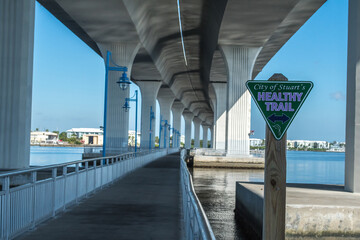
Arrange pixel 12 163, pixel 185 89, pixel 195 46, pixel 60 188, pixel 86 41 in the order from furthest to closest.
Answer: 1. pixel 185 89
2. pixel 195 46
3. pixel 86 41
4. pixel 12 163
5. pixel 60 188

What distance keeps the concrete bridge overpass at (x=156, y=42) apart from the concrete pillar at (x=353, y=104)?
0.19 feet

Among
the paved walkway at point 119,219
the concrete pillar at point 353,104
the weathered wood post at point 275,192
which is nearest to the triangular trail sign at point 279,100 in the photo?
the weathered wood post at point 275,192

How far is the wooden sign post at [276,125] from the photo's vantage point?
4.78m

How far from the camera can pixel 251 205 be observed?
44.1 ft

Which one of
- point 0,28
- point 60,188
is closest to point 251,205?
point 60,188

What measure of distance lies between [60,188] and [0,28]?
29.6ft

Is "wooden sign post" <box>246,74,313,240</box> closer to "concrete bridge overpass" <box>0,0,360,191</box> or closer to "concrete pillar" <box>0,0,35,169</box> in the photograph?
"concrete bridge overpass" <box>0,0,360,191</box>

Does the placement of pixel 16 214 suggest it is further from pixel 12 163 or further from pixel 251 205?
pixel 12 163

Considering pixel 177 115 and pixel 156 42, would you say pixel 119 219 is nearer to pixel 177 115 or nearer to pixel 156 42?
pixel 156 42

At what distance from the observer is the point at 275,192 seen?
198 inches

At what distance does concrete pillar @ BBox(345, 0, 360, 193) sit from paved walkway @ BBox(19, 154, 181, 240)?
18.1 feet

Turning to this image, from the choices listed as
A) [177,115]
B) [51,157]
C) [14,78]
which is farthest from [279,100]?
[177,115]

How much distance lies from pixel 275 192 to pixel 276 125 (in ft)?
2.52

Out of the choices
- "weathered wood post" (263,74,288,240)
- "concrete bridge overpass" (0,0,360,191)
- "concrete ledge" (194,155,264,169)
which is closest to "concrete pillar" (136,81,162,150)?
"concrete bridge overpass" (0,0,360,191)
